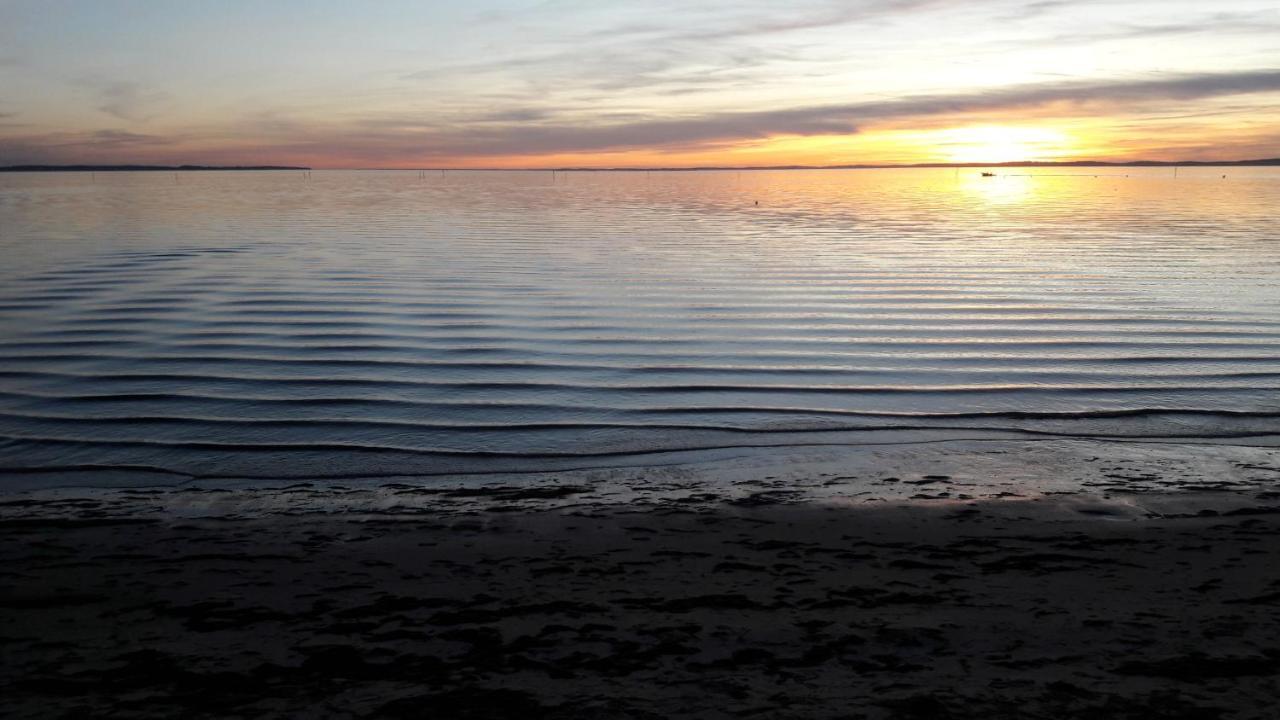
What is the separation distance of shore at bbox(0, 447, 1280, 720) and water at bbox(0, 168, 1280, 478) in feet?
5.95

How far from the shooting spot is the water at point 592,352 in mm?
8117

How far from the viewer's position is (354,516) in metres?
5.81

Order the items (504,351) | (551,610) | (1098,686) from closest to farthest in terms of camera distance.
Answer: (1098,686) → (551,610) → (504,351)

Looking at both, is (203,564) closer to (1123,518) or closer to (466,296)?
(1123,518)

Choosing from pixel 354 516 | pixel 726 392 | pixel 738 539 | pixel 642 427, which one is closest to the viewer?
pixel 738 539

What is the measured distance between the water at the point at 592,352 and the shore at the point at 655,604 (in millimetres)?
1814

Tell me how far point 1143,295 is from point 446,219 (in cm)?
3013

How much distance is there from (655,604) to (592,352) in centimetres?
750

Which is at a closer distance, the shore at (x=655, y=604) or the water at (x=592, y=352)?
the shore at (x=655, y=604)

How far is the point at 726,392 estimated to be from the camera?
9.64 meters

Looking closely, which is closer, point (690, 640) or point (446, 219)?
point (690, 640)

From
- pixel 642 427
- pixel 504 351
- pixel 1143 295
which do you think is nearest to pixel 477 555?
pixel 642 427

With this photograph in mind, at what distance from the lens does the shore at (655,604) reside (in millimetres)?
3438

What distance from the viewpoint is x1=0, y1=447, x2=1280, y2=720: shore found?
3.44 metres
